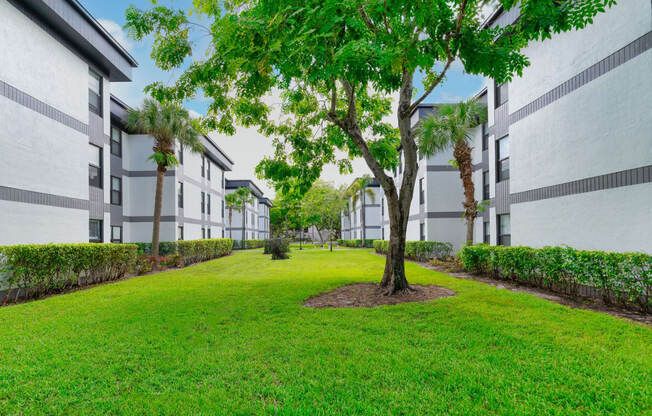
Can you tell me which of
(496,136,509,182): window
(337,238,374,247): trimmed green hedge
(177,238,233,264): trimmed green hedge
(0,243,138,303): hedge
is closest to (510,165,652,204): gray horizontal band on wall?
(496,136,509,182): window

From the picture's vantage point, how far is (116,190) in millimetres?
18812

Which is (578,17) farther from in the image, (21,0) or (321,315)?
(21,0)

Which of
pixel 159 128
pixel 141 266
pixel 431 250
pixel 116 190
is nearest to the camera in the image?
pixel 141 266

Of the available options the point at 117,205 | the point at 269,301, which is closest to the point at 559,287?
the point at 269,301

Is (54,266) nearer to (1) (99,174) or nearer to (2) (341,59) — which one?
(1) (99,174)

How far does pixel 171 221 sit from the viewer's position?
20.1 m

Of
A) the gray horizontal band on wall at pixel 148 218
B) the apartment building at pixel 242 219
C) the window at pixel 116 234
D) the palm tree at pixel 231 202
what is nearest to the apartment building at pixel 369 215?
the palm tree at pixel 231 202

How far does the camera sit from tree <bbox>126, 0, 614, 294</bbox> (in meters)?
4.45

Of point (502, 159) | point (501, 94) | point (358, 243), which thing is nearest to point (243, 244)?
point (358, 243)

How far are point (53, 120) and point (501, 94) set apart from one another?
1792 centimetres

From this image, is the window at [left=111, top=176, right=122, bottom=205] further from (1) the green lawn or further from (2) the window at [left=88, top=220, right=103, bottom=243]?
(1) the green lawn

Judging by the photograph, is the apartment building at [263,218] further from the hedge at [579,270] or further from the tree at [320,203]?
the hedge at [579,270]

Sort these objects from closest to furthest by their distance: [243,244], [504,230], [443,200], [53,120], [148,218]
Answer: [53,120]
[504,230]
[443,200]
[148,218]
[243,244]

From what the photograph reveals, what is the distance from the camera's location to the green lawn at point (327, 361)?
3033 millimetres
